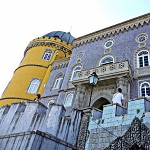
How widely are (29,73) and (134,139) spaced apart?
18.7m

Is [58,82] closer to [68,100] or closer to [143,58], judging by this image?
[68,100]

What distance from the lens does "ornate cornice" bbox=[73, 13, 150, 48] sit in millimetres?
17156

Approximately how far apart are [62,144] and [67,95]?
11.0 m

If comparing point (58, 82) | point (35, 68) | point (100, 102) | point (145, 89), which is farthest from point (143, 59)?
point (35, 68)

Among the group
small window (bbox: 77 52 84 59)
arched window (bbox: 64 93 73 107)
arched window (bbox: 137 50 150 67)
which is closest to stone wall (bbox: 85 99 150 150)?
arched window (bbox: 137 50 150 67)

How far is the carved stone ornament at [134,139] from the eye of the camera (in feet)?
17.3

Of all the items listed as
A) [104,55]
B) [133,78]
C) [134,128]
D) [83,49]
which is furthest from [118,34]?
[134,128]

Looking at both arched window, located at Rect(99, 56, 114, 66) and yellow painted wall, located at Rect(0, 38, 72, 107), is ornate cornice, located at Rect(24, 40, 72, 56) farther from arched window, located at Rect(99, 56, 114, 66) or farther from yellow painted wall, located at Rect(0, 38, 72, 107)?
arched window, located at Rect(99, 56, 114, 66)

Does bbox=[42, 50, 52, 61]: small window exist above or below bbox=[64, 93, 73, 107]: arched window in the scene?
above

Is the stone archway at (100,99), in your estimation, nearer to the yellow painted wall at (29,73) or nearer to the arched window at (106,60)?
the arched window at (106,60)

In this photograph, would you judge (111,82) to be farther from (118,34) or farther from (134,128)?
(134,128)

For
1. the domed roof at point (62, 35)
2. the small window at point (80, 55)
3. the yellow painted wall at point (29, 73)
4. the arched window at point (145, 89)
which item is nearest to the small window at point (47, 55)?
the yellow painted wall at point (29, 73)

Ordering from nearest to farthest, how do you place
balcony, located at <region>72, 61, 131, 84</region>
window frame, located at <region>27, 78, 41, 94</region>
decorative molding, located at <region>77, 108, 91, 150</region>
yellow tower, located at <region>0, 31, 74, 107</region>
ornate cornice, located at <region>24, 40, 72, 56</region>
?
decorative molding, located at <region>77, 108, 91, 150</region> < balcony, located at <region>72, 61, 131, 84</region> < yellow tower, located at <region>0, 31, 74, 107</region> < window frame, located at <region>27, 78, 41, 94</region> < ornate cornice, located at <region>24, 40, 72, 56</region>

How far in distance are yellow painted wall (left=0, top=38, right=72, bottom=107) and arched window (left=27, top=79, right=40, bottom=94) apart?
33cm
